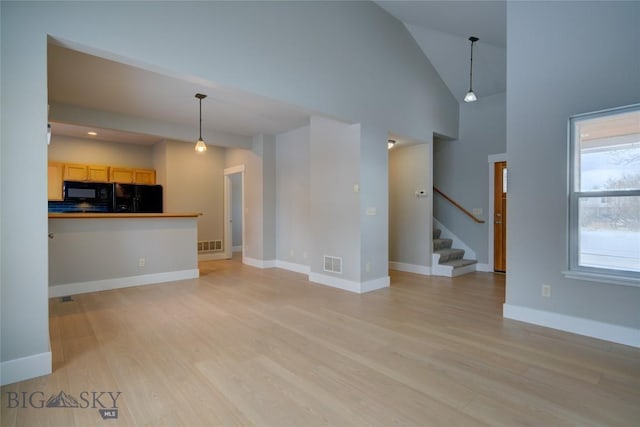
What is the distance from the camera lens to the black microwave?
6570mm

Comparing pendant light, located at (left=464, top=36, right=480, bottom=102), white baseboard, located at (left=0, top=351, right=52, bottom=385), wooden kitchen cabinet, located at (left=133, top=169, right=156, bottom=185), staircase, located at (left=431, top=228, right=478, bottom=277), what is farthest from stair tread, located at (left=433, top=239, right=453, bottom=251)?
wooden kitchen cabinet, located at (left=133, top=169, right=156, bottom=185)

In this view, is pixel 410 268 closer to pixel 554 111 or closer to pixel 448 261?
pixel 448 261

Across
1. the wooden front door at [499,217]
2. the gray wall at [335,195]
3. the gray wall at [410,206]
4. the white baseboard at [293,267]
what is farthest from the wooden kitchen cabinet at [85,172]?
the wooden front door at [499,217]

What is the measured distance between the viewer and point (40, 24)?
7.52 feet

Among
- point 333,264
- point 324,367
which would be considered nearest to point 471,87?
point 333,264

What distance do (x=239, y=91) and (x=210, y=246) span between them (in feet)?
17.3

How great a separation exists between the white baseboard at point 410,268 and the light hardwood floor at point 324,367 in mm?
1845

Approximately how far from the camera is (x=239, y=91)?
339cm

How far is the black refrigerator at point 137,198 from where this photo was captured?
705cm

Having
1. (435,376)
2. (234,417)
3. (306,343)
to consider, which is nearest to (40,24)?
(234,417)

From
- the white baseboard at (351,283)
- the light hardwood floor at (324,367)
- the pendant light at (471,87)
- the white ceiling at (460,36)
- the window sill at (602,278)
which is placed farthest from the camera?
the pendant light at (471,87)

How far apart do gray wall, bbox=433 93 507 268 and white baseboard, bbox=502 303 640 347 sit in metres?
3.05

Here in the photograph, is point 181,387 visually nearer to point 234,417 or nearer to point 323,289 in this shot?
point 234,417

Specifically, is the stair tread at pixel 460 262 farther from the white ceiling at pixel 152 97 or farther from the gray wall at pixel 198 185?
the gray wall at pixel 198 185
